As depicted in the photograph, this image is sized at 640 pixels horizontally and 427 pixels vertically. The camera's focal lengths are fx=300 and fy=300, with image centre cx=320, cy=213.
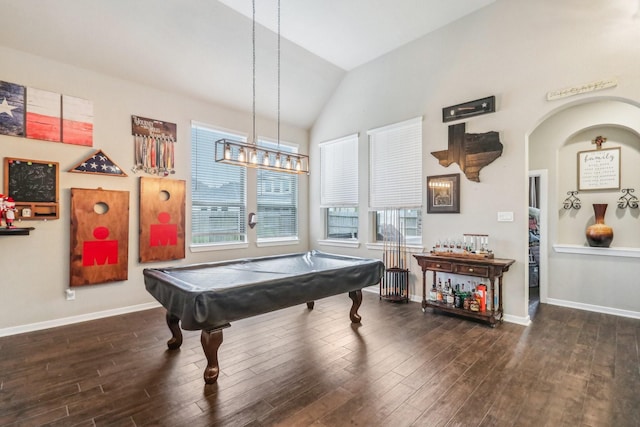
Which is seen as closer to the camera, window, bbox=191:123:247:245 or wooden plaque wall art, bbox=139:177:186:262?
wooden plaque wall art, bbox=139:177:186:262

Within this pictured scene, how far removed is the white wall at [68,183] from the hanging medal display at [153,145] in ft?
0.26

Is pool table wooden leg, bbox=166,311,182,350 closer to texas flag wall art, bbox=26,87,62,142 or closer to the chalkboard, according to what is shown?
the chalkboard

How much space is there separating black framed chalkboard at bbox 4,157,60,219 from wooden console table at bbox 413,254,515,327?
15.5ft

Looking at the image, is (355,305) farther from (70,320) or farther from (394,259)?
(70,320)

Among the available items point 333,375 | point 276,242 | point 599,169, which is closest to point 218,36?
point 276,242

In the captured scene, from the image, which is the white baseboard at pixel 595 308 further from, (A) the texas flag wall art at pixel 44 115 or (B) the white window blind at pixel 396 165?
(A) the texas flag wall art at pixel 44 115

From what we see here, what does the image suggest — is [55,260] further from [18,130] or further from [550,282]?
[550,282]

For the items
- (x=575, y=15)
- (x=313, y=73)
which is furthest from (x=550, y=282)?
(x=313, y=73)

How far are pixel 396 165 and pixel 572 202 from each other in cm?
257

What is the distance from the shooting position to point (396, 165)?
496 cm

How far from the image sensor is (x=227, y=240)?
5.25 metres

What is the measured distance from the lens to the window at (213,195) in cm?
486

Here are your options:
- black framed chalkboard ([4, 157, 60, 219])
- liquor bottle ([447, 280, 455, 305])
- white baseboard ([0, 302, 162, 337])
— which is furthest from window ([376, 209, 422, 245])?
black framed chalkboard ([4, 157, 60, 219])

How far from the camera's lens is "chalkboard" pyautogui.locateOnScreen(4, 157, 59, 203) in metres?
3.33
